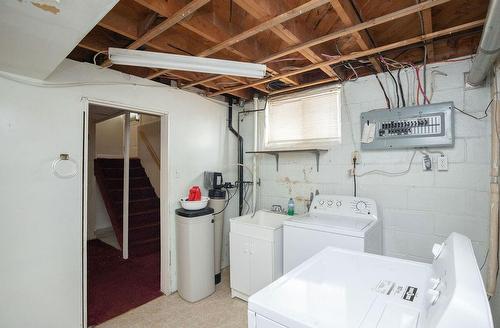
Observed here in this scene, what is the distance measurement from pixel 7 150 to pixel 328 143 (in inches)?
109

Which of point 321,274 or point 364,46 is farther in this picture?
point 364,46

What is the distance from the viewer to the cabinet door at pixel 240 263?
254 cm

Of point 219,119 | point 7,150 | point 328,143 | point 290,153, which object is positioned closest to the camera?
point 7,150

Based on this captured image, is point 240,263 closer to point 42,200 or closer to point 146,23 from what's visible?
point 42,200

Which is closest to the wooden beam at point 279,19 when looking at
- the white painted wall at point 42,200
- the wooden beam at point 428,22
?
the wooden beam at point 428,22

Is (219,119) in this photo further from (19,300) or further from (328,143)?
(19,300)

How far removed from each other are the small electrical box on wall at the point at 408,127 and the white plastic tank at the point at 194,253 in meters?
1.84

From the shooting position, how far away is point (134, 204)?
14.3ft

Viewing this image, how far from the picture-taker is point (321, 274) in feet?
4.05

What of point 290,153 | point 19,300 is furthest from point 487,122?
point 19,300

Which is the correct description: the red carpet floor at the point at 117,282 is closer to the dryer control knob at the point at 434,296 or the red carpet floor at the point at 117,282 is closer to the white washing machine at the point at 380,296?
the white washing machine at the point at 380,296

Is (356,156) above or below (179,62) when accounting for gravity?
below

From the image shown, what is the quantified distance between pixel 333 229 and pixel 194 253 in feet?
4.76

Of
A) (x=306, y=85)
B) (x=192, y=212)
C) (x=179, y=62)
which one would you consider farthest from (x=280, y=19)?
(x=192, y=212)
